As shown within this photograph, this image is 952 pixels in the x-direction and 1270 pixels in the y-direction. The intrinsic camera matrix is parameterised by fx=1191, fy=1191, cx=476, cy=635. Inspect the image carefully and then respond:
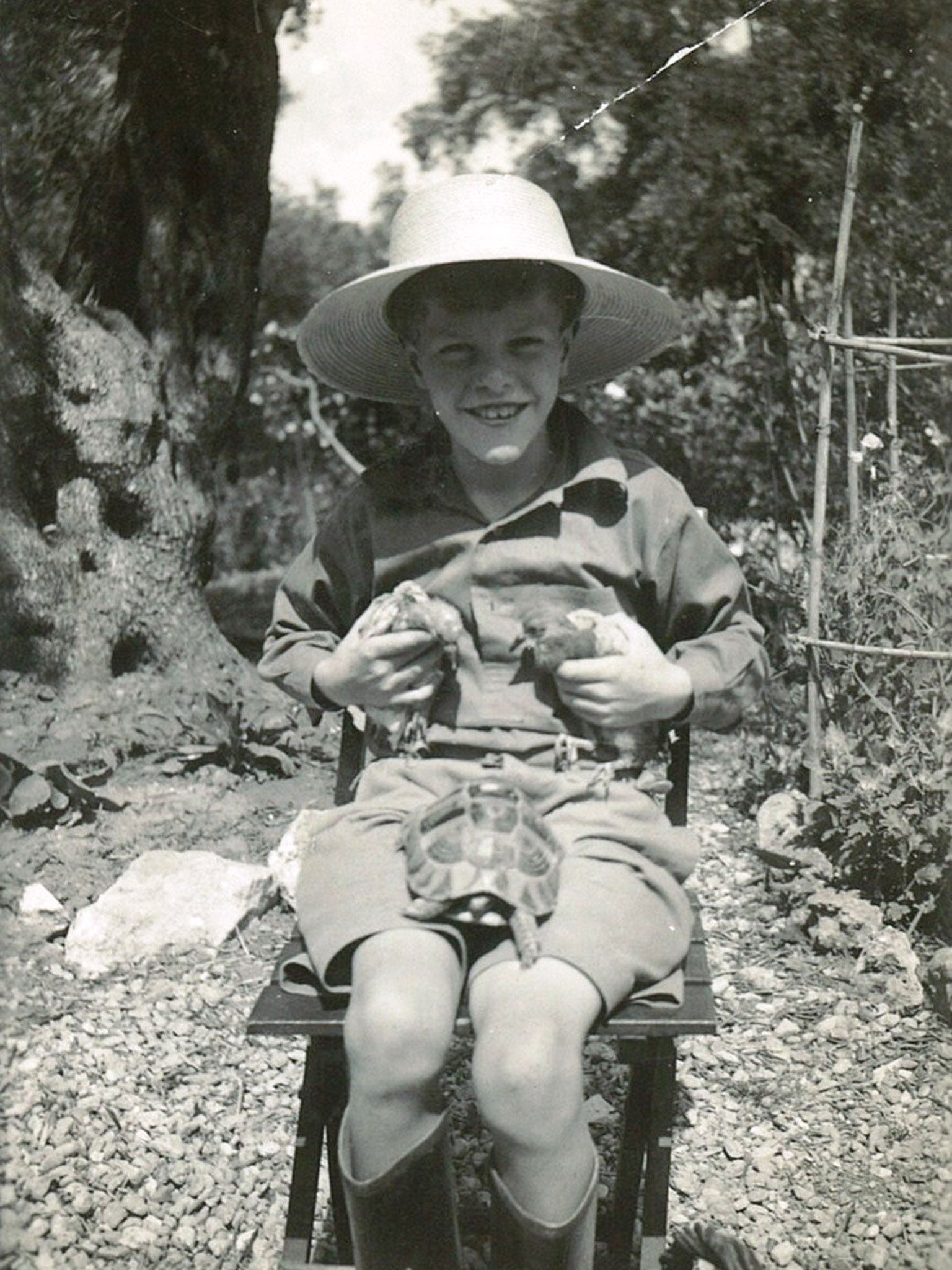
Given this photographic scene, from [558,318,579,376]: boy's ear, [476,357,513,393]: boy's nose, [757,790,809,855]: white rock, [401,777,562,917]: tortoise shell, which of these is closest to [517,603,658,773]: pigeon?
[401,777,562,917]: tortoise shell

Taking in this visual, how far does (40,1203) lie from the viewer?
263 centimetres

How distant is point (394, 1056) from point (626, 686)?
830 mm

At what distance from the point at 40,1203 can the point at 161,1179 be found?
259mm

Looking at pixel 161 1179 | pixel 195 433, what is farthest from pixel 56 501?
pixel 161 1179

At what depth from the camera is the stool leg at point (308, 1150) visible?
7.27ft

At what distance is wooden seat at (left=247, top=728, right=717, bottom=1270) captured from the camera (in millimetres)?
2012

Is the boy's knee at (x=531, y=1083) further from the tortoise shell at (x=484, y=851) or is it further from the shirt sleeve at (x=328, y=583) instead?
the shirt sleeve at (x=328, y=583)

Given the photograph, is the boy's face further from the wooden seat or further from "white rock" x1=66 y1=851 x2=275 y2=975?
"white rock" x1=66 y1=851 x2=275 y2=975

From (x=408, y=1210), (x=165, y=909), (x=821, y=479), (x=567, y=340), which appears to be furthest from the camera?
(x=821, y=479)

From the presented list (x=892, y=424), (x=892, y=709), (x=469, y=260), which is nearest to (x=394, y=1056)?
(x=469, y=260)

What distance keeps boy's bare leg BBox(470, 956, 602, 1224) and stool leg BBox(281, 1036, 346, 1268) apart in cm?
41

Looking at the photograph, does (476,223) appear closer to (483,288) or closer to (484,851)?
(483,288)

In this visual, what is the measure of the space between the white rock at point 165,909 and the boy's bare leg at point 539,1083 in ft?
6.62

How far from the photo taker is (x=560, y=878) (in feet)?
6.99
